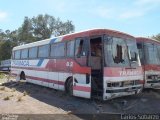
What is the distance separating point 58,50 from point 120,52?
4.32 meters

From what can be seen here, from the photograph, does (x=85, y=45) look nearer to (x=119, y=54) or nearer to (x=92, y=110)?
(x=119, y=54)

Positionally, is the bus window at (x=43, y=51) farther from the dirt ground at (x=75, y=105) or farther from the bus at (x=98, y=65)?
the dirt ground at (x=75, y=105)

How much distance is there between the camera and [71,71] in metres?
15.2

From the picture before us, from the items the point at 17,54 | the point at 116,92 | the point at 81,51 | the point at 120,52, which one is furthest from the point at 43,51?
the point at 116,92

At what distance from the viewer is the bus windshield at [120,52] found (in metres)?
13.5

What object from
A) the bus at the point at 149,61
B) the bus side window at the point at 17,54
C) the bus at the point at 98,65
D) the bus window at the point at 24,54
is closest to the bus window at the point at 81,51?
the bus at the point at 98,65

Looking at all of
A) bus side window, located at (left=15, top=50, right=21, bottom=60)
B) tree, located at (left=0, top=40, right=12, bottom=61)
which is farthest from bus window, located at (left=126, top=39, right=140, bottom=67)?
tree, located at (left=0, top=40, right=12, bottom=61)

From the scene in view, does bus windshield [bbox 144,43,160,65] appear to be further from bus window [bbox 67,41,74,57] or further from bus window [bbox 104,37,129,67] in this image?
bus window [bbox 67,41,74,57]

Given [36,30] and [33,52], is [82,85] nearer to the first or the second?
[33,52]

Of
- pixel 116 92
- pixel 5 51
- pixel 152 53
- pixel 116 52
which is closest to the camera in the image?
pixel 116 92

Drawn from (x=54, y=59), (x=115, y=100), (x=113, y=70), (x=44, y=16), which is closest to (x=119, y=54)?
(x=113, y=70)

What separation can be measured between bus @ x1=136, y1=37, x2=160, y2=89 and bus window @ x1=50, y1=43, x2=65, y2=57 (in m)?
3.97

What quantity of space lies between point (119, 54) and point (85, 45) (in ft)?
5.08

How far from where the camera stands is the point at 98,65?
14.1 m
